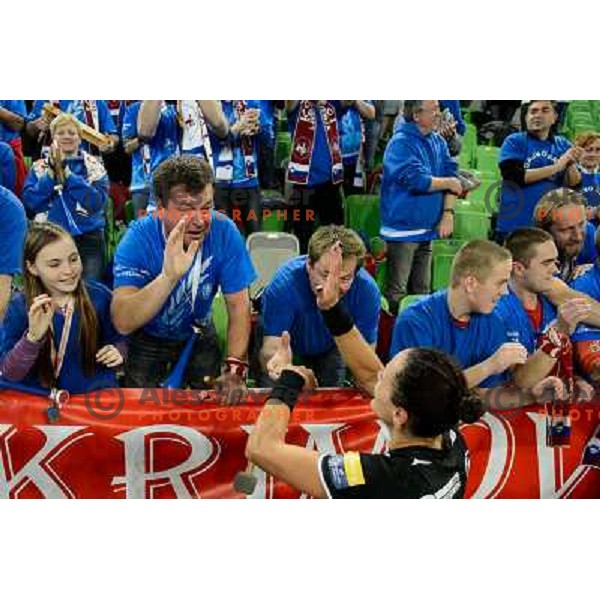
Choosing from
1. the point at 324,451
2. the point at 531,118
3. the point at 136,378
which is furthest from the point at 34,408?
the point at 531,118

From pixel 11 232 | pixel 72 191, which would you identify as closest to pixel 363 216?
pixel 72 191

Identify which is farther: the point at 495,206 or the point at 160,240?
the point at 495,206

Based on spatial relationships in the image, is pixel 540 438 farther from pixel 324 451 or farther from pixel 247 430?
pixel 247 430

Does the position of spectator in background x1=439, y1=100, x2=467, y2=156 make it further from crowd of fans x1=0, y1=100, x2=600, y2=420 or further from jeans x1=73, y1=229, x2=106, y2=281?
jeans x1=73, y1=229, x2=106, y2=281

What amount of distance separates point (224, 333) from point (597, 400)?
1473 millimetres

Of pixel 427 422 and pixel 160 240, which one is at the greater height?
pixel 160 240

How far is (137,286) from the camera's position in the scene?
4.32 m

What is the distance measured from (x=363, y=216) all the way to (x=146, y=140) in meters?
0.90

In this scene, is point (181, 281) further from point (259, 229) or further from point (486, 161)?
point (486, 161)

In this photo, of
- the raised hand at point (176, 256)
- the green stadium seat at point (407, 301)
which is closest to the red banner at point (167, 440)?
the green stadium seat at point (407, 301)

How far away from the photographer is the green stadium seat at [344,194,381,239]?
4621mm

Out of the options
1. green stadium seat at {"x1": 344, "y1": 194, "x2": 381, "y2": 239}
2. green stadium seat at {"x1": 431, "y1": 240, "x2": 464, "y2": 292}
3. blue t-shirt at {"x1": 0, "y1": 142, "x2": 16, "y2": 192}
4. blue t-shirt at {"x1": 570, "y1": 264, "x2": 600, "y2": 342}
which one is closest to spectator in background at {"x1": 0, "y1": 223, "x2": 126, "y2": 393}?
blue t-shirt at {"x1": 0, "y1": 142, "x2": 16, "y2": 192}

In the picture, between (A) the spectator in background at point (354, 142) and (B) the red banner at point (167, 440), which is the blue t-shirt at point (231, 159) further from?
(B) the red banner at point (167, 440)

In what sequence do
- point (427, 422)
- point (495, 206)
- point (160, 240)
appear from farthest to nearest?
point (495, 206), point (160, 240), point (427, 422)
